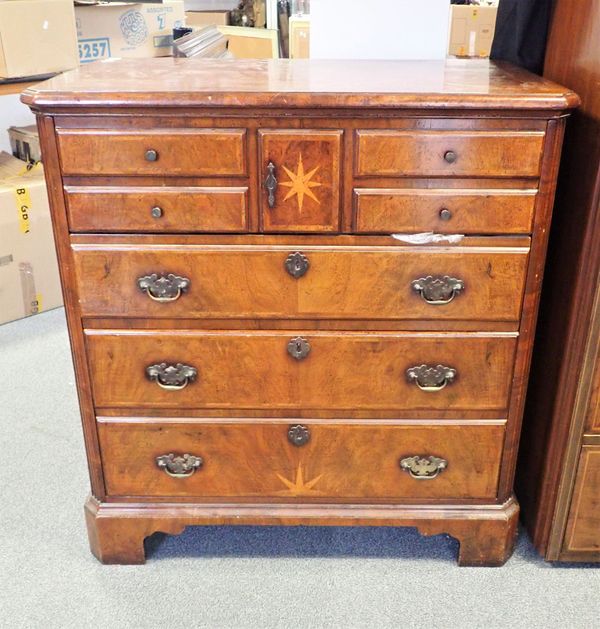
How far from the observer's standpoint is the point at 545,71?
1521 mm

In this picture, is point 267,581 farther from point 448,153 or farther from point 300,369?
point 448,153

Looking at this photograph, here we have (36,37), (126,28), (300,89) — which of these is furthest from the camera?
(126,28)

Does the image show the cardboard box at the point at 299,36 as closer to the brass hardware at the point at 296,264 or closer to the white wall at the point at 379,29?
the white wall at the point at 379,29

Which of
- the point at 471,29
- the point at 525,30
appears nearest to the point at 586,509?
the point at 525,30

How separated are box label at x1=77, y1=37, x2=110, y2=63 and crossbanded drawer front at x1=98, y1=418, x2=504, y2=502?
2.10 m

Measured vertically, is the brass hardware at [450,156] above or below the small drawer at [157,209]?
above

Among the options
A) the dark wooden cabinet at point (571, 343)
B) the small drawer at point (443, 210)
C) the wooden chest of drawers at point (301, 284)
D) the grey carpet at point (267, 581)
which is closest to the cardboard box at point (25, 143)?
the wooden chest of drawers at point (301, 284)

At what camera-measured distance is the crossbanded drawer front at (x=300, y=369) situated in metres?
1.41

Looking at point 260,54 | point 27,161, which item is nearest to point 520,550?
point 27,161

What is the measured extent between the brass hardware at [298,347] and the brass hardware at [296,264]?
0.46 ft

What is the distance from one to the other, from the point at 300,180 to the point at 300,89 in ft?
0.51

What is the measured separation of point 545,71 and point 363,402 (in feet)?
2.66

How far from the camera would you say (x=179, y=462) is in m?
1.51

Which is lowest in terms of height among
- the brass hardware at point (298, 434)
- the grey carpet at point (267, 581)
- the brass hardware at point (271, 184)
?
the grey carpet at point (267, 581)
